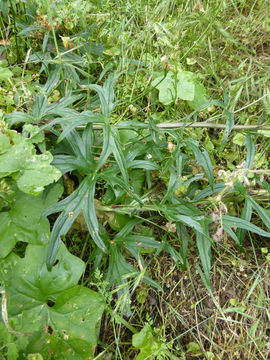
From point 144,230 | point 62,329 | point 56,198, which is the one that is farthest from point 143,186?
point 62,329

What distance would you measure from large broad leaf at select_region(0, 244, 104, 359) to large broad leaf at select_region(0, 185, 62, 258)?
49 millimetres

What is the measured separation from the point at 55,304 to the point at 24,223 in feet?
1.32

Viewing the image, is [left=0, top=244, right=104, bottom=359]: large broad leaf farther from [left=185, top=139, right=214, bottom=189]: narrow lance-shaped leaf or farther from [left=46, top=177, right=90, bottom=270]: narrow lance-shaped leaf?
[left=185, top=139, right=214, bottom=189]: narrow lance-shaped leaf

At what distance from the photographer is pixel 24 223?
1507mm

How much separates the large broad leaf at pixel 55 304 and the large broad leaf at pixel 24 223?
0.05m

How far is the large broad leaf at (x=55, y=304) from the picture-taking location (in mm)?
1439

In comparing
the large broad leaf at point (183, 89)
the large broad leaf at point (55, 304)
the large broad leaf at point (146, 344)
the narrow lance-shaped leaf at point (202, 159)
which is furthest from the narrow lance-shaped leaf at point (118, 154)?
the large broad leaf at point (146, 344)

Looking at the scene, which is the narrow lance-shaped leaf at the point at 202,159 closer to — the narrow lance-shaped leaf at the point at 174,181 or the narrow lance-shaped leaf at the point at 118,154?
the narrow lance-shaped leaf at the point at 174,181

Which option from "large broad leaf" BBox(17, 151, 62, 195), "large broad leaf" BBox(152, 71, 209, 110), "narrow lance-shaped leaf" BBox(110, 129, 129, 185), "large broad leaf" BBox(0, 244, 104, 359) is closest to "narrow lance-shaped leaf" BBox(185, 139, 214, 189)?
"narrow lance-shaped leaf" BBox(110, 129, 129, 185)

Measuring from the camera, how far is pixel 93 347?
4.79ft

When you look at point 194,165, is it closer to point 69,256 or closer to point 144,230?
point 144,230

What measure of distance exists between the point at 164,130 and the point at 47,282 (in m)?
0.91

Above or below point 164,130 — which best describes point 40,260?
below

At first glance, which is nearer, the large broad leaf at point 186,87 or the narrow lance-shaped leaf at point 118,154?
the narrow lance-shaped leaf at point 118,154
